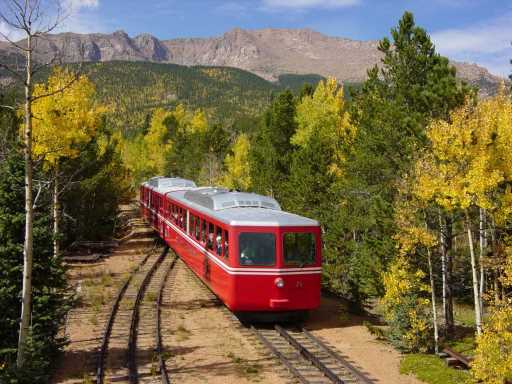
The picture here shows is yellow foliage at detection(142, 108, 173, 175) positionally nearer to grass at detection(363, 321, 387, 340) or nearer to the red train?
the red train

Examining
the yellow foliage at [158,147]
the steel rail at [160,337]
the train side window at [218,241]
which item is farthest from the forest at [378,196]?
the yellow foliage at [158,147]

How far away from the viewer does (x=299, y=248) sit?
14.1m

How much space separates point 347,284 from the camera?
70.6 feet

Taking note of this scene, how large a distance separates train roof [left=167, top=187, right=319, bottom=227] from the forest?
9.03 ft

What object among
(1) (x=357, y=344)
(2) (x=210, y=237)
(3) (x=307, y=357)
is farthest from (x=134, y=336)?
(1) (x=357, y=344)

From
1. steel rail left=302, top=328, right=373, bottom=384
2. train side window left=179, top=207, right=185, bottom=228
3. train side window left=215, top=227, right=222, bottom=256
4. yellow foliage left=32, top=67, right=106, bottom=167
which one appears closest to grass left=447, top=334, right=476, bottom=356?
steel rail left=302, top=328, right=373, bottom=384

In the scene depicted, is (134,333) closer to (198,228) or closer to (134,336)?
(134,336)

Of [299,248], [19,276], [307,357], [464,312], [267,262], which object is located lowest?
[464,312]

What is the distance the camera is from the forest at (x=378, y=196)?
11523 mm

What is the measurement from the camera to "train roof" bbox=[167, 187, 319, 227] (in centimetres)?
1399

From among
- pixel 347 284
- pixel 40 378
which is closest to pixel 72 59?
pixel 40 378

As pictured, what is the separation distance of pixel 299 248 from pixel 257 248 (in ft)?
3.62

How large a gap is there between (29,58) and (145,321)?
8.63 metres

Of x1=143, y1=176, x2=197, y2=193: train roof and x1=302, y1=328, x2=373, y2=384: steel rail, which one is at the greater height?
x1=143, y1=176, x2=197, y2=193: train roof
